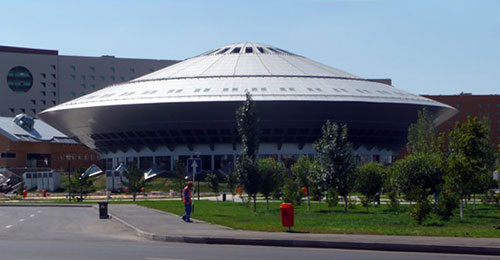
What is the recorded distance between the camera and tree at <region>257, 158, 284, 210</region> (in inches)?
2103

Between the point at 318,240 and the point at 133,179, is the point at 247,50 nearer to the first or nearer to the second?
the point at 133,179

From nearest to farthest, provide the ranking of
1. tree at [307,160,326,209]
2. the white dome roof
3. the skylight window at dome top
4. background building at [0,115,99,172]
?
tree at [307,160,326,209] < the white dome roof < the skylight window at dome top < background building at [0,115,99,172]

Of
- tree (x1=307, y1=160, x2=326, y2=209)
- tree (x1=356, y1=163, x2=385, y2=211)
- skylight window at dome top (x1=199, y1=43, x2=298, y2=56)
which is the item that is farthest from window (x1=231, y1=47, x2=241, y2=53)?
tree (x1=356, y1=163, x2=385, y2=211)

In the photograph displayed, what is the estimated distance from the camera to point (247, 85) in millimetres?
111438

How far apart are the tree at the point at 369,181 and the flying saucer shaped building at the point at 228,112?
51.4 meters

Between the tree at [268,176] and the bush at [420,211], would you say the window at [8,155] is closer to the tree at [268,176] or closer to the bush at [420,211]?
the tree at [268,176]

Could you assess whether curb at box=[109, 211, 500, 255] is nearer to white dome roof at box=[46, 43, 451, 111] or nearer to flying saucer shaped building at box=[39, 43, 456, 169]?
flying saucer shaped building at box=[39, 43, 456, 169]

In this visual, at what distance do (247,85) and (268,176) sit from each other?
191ft

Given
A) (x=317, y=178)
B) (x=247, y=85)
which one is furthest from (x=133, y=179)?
(x=317, y=178)

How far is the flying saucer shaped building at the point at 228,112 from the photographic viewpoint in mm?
106438

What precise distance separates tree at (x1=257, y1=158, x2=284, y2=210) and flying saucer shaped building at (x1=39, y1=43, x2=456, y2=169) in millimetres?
48770

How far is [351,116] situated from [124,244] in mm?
83705

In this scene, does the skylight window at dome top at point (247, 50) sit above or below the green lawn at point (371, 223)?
above

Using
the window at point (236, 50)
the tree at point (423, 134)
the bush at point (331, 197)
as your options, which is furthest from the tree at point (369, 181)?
the window at point (236, 50)
